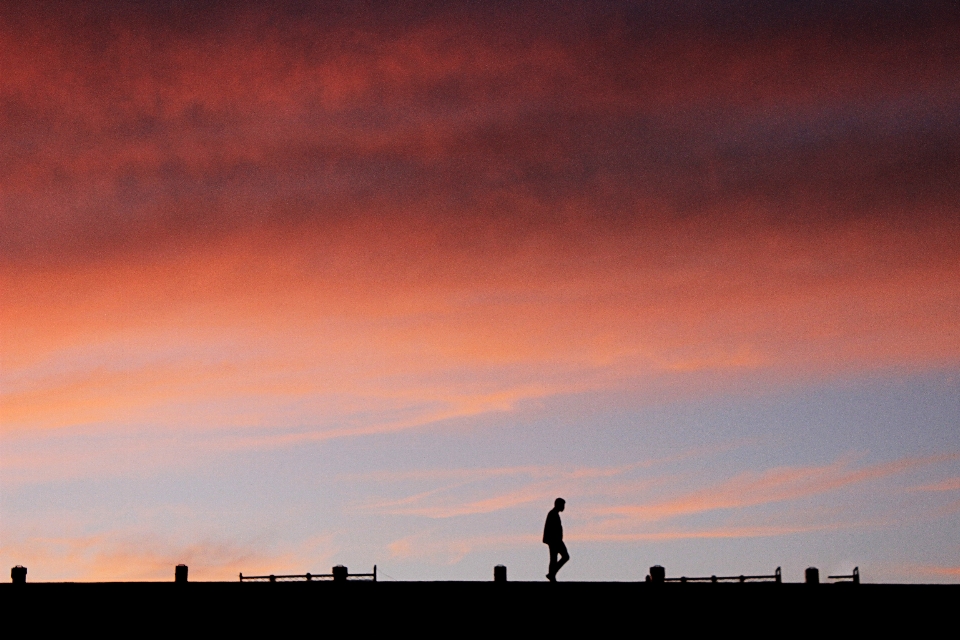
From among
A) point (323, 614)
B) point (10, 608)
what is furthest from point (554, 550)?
point (10, 608)

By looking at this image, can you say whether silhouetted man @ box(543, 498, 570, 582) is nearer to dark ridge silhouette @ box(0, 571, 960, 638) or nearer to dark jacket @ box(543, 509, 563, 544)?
dark jacket @ box(543, 509, 563, 544)

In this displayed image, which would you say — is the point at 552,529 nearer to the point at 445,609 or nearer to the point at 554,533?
the point at 554,533

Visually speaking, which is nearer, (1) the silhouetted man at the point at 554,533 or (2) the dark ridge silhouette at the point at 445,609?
(2) the dark ridge silhouette at the point at 445,609

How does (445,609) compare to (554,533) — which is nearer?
(445,609)

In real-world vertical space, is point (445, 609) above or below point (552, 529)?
below

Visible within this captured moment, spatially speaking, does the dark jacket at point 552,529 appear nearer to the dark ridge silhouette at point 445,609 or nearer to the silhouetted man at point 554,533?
the silhouetted man at point 554,533

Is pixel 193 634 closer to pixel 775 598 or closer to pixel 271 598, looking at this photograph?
pixel 271 598

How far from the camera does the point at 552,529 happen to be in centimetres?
3506

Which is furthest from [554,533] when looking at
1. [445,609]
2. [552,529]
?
[445,609]

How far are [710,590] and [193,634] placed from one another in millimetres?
10729

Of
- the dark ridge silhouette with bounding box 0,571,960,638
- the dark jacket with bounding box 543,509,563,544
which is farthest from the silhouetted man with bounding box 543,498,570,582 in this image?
the dark ridge silhouette with bounding box 0,571,960,638

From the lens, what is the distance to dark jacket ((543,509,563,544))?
35.0 metres

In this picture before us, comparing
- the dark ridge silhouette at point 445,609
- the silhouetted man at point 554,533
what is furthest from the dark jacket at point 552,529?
the dark ridge silhouette at point 445,609

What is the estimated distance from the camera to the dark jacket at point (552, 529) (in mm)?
35031
